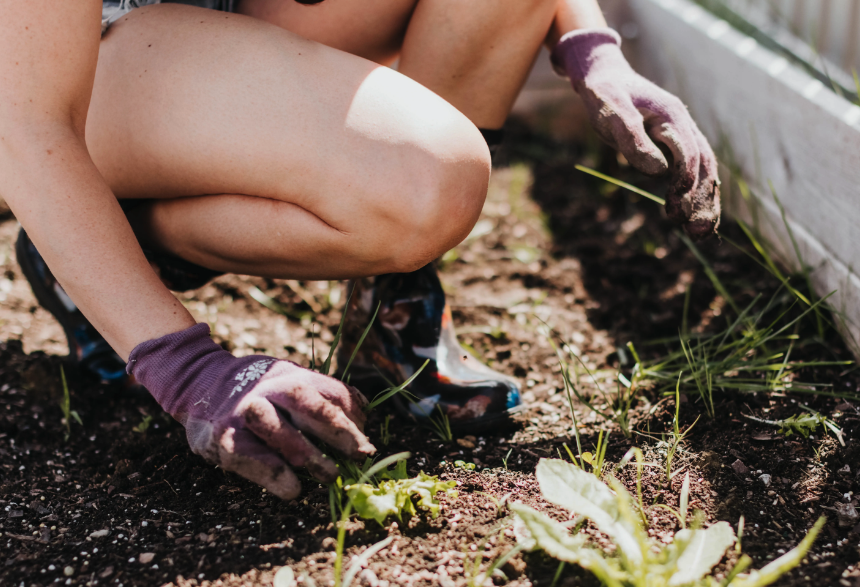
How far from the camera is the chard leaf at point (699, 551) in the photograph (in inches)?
32.4

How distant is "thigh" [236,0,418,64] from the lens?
1.29 m

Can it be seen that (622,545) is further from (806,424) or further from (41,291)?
(41,291)

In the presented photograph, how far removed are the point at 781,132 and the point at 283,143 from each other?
117 centimetres

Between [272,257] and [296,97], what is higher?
[296,97]

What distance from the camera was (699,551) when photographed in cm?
85

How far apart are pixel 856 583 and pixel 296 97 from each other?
3.41 ft

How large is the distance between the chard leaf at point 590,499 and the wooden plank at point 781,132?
29.0 inches

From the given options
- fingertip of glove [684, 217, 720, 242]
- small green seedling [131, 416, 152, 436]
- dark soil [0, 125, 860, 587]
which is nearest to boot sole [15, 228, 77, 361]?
dark soil [0, 125, 860, 587]

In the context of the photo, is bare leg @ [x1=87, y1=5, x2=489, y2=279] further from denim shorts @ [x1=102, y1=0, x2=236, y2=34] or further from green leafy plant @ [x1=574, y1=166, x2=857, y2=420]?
green leafy plant @ [x1=574, y1=166, x2=857, y2=420]

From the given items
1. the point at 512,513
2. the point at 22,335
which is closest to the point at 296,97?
the point at 512,513

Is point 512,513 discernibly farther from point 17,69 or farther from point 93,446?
point 17,69

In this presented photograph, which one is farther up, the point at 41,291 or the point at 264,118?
the point at 264,118

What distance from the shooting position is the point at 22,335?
5.20ft

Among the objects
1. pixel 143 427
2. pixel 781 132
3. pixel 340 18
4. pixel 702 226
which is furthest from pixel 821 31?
pixel 143 427
